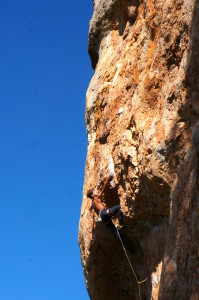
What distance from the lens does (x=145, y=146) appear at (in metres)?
7.62

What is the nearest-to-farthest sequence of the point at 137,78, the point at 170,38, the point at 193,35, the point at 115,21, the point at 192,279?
the point at 192,279
the point at 193,35
the point at 170,38
the point at 137,78
the point at 115,21

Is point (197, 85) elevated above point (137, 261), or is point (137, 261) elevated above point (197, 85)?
point (197, 85)

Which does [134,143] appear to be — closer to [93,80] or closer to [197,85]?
[197,85]

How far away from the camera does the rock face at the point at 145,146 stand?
5652 mm

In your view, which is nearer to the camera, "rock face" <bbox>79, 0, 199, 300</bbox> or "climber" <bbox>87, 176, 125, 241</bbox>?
"rock face" <bbox>79, 0, 199, 300</bbox>

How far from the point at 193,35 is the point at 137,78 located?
2849 mm

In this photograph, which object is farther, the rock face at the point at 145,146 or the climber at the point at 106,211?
the climber at the point at 106,211

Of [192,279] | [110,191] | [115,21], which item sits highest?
[115,21]

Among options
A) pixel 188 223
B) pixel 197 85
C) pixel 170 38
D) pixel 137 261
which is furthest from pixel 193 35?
pixel 137 261

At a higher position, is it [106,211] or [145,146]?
[145,146]

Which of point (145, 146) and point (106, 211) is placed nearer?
point (145, 146)

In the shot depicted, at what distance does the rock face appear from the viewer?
5652 mm

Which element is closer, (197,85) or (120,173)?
(197,85)

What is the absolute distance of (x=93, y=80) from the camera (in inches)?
467
